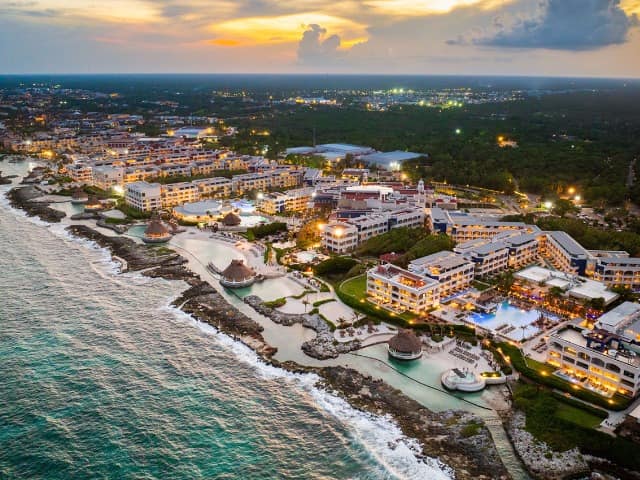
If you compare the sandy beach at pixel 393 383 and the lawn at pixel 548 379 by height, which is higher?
the lawn at pixel 548 379

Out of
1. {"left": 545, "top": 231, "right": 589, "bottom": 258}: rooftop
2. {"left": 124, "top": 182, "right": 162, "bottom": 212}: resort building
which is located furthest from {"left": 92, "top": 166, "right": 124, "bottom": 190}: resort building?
{"left": 545, "top": 231, "right": 589, "bottom": 258}: rooftop

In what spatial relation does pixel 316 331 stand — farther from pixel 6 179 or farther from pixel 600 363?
pixel 6 179

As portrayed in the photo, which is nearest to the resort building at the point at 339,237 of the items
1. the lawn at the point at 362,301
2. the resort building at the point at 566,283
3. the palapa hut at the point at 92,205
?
the lawn at the point at 362,301

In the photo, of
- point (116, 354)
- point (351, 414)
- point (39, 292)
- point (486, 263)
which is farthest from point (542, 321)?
point (39, 292)

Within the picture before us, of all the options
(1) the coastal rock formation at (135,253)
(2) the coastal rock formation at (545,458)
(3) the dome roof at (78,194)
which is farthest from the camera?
(3) the dome roof at (78,194)

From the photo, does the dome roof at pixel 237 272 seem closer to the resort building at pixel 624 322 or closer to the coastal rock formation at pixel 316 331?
the coastal rock formation at pixel 316 331

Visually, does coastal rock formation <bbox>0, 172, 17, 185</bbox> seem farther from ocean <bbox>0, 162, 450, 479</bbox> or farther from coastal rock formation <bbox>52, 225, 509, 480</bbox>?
coastal rock formation <bbox>52, 225, 509, 480</bbox>
